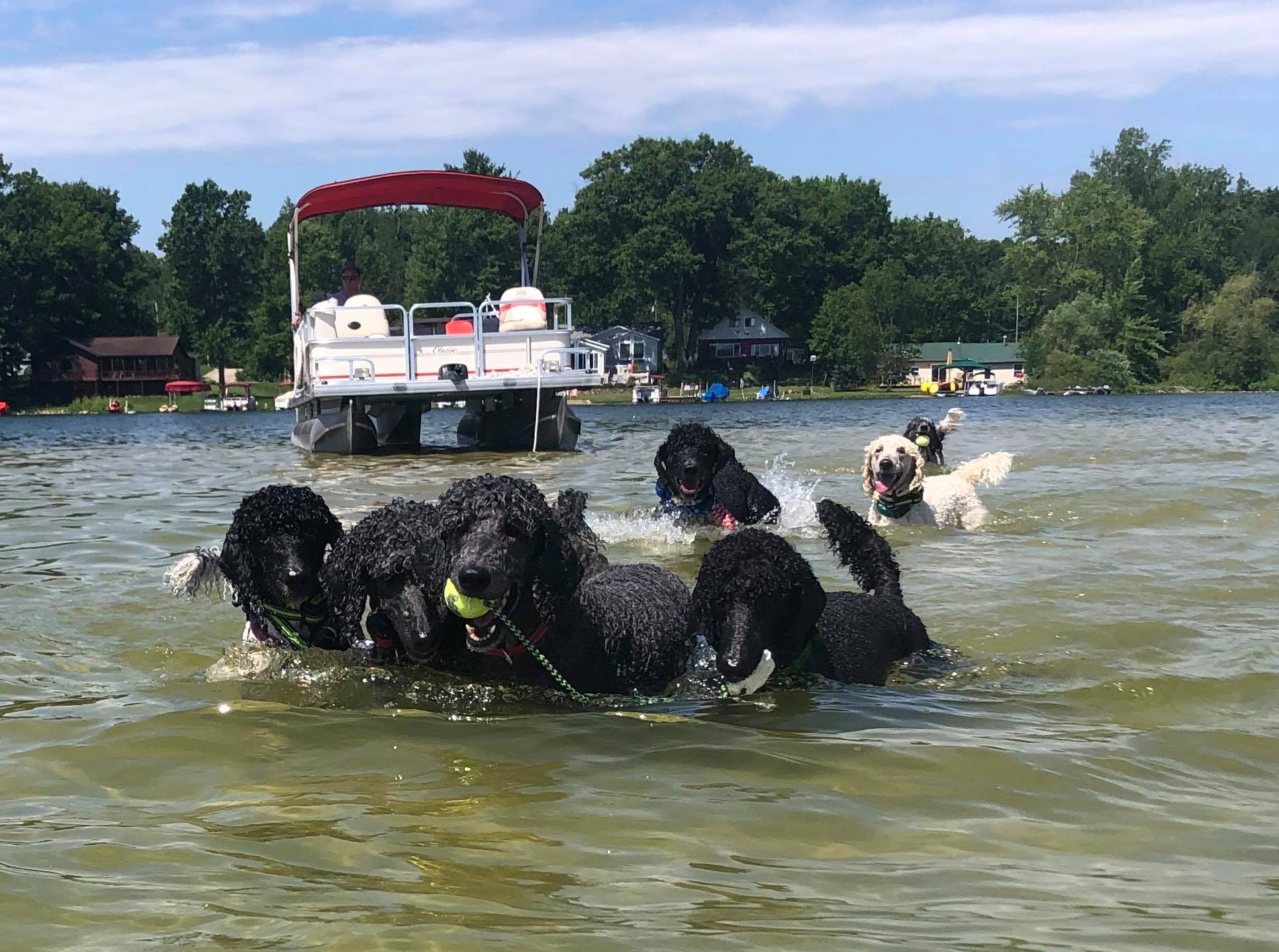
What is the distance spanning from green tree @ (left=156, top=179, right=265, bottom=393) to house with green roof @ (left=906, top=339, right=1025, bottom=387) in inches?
2247

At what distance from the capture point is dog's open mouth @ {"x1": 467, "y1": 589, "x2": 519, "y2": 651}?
4.47 metres

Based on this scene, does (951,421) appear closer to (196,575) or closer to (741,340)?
(196,575)

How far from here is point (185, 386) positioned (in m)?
85.6

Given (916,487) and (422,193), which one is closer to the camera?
(916,487)

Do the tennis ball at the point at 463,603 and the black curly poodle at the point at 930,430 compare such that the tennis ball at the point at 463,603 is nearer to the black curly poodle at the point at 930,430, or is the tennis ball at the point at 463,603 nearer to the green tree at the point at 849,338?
the black curly poodle at the point at 930,430

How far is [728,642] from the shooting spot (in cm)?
476

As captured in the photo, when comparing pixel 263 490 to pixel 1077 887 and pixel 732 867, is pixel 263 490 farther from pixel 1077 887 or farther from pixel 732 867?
pixel 1077 887

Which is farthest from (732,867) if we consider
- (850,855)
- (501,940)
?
(501,940)

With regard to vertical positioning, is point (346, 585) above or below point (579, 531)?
below

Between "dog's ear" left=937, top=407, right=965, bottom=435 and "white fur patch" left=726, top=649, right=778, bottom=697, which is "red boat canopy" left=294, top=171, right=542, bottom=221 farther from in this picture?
"white fur patch" left=726, top=649, right=778, bottom=697

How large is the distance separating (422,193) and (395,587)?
18793mm

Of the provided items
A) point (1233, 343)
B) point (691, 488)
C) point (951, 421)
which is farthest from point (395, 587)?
point (1233, 343)

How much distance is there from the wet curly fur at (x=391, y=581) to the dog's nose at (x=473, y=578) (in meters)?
0.41

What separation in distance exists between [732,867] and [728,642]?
152cm
